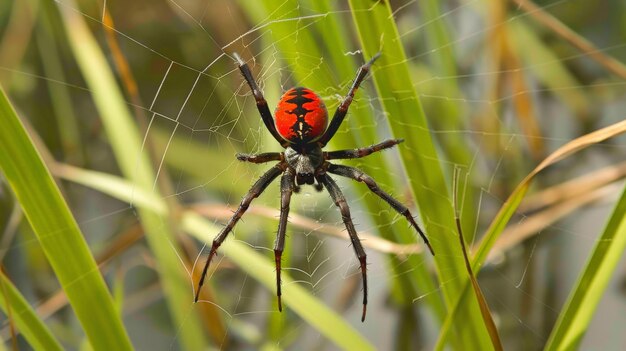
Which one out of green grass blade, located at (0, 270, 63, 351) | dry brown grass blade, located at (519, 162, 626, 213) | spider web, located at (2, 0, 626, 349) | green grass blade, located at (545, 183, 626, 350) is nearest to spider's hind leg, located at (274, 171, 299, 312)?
spider web, located at (2, 0, 626, 349)

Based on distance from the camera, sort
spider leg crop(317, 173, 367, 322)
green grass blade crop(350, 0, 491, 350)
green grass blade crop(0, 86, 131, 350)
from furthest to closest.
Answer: spider leg crop(317, 173, 367, 322)
green grass blade crop(350, 0, 491, 350)
green grass blade crop(0, 86, 131, 350)

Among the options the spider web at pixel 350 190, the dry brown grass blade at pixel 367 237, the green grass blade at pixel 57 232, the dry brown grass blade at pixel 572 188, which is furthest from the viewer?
the dry brown grass blade at pixel 572 188

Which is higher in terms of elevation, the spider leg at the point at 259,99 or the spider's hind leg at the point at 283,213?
the spider leg at the point at 259,99

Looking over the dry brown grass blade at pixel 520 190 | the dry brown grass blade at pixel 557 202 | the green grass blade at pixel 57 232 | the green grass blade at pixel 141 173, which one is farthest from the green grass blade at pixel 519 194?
the dry brown grass blade at pixel 557 202

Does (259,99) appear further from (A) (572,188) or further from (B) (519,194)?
(A) (572,188)

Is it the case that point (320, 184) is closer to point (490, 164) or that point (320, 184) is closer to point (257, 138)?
point (257, 138)

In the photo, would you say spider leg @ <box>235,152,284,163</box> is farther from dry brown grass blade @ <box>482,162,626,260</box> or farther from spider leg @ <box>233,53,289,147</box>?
dry brown grass blade @ <box>482,162,626,260</box>

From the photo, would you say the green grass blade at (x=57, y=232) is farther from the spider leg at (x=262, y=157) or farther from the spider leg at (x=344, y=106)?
the spider leg at (x=344, y=106)
